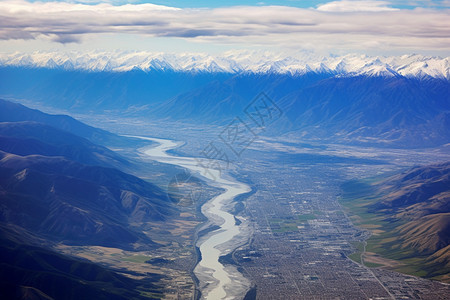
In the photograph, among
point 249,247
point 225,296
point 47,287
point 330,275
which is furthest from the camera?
point 249,247

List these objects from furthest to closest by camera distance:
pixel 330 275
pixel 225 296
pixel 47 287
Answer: pixel 330 275 → pixel 225 296 → pixel 47 287

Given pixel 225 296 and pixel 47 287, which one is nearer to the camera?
pixel 47 287

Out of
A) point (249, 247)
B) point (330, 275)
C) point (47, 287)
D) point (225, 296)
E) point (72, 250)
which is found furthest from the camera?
point (249, 247)

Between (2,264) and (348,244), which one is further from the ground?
(2,264)

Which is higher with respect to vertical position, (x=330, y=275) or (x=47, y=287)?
(x=47, y=287)

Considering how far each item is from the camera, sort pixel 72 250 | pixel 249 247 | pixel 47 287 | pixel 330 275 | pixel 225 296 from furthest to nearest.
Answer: pixel 249 247
pixel 72 250
pixel 330 275
pixel 225 296
pixel 47 287

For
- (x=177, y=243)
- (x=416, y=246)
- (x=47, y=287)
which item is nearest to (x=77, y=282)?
(x=47, y=287)

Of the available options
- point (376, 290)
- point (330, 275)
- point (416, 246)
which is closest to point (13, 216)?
point (330, 275)

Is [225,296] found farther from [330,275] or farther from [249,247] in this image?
[249,247]

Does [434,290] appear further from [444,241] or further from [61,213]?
[61,213]
